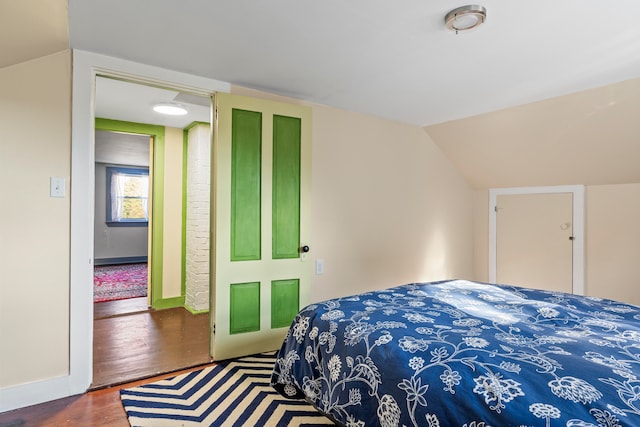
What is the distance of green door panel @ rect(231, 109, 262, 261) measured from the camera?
2725 mm

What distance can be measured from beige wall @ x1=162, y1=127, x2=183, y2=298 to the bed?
8.37 ft

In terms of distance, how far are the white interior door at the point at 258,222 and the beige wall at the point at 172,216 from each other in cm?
182

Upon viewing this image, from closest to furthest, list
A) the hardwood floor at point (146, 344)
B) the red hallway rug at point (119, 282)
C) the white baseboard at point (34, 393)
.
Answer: the white baseboard at point (34, 393) → the hardwood floor at point (146, 344) → the red hallway rug at point (119, 282)

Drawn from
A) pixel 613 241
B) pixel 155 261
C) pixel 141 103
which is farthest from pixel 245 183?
pixel 613 241

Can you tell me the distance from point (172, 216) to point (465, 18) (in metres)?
3.64

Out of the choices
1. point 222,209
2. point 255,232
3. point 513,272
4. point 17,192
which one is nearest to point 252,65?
point 222,209

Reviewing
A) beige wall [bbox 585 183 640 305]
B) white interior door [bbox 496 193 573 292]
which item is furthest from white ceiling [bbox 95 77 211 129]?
beige wall [bbox 585 183 640 305]

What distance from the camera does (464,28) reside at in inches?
73.5

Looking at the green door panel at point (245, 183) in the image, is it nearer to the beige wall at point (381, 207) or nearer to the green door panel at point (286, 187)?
the green door panel at point (286, 187)

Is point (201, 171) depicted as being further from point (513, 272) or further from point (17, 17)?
point (513, 272)

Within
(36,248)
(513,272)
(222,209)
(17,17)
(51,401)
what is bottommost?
(51,401)

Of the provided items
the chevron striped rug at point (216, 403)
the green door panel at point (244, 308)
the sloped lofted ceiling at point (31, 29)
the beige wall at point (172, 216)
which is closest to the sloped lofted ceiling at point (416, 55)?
the sloped lofted ceiling at point (31, 29)

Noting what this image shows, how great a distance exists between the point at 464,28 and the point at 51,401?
309 cm

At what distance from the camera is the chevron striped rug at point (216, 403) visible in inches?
74.7
